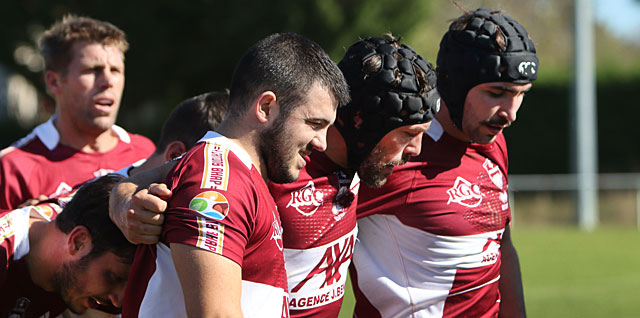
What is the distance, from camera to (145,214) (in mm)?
2717

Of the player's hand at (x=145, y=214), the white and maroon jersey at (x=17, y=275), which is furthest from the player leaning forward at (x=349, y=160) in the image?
the white and maroon jersey at (x=17, y=275)

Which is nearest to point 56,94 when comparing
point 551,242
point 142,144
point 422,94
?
point 142,144

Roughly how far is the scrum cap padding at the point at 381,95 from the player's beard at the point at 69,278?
1.26 m

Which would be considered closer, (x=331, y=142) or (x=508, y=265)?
(x=331, y=142)

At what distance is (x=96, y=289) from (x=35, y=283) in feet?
1.18

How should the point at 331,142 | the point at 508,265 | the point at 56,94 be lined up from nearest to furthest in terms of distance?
the point at 331,142
the point at 508,265
the point at 56,94

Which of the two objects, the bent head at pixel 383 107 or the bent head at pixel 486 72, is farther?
the bent head at pixel 486 72

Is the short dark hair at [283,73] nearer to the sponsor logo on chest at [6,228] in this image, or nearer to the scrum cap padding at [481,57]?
the scrum cap padding at [481,57]

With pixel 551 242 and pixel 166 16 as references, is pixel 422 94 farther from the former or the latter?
pixel 166 16

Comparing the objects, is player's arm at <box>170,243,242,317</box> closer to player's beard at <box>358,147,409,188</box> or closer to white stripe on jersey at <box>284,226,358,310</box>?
white stripe on jersey at <box>284,226,358,310</box>

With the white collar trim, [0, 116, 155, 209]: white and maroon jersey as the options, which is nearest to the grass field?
[0, 116, 155, 209]: white and maroon jersey

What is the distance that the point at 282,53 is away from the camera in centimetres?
287

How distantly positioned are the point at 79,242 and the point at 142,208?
0.73 meters

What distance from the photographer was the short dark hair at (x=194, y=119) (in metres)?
3.96
